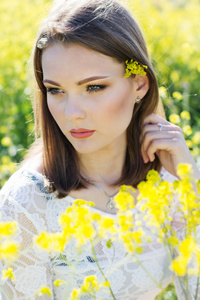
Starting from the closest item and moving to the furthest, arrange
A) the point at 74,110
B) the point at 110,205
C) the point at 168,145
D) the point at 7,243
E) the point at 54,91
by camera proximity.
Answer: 1. the point at 7,243
2. the point at 74,110
3. the point at 54,91
4. the point at 168,145
5. the point at 110,205

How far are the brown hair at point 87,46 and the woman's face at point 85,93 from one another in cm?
5

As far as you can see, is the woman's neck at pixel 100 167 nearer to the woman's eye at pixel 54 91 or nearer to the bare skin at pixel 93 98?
the bare skin at pixel 93 98

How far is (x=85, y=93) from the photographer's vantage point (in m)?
1.67

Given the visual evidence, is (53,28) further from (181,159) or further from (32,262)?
(32,262)

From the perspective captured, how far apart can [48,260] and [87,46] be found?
90 cm

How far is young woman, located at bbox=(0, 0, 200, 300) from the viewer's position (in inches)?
66.6

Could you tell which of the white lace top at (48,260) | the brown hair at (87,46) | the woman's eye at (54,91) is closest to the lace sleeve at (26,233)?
the white lace top at (48,260)

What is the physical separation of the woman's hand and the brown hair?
0.28 ft

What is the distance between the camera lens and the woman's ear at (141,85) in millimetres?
1943

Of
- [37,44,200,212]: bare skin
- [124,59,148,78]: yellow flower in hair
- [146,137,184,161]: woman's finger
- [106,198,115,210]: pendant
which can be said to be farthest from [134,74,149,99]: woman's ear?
[106,198,115,210]: pendant

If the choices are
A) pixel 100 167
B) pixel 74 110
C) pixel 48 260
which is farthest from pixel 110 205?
pixel 74 110

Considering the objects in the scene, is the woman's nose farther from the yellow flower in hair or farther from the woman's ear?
the woman's ear

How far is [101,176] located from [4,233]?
3.61 feet

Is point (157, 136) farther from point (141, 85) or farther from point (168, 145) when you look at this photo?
point (141, 85)
